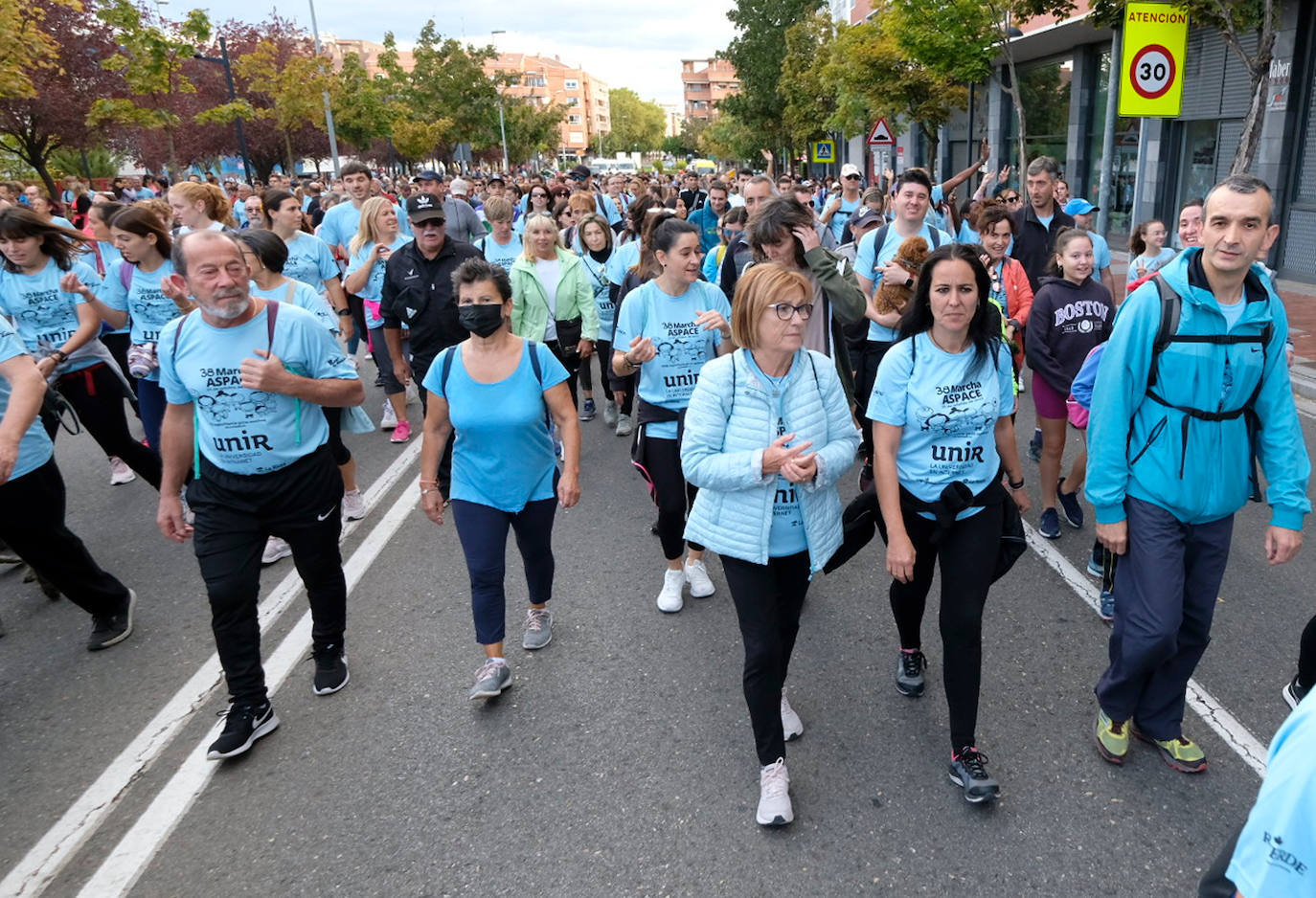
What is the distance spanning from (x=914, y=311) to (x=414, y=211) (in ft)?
12.7

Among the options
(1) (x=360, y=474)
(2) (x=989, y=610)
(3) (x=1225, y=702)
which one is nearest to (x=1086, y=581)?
(2) (x=989, y=610)

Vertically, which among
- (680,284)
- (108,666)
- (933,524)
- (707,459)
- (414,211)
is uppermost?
(414,211)

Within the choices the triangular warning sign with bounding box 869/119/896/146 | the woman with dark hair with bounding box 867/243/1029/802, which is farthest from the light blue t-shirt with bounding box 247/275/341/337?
the triangular warning sign with bounding box 869/119/896/146

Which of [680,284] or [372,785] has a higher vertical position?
[680,284]

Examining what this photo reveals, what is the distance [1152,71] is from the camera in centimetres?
1055

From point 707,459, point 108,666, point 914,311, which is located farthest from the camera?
point 108,666

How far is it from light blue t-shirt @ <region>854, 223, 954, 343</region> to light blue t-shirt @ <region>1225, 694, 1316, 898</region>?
4.41 m

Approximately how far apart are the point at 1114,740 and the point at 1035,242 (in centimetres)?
498

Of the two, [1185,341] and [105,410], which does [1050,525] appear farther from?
[105,410]

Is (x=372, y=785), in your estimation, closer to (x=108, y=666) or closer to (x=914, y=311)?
(x=108, y=666)

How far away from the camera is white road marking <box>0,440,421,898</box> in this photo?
2.97 m

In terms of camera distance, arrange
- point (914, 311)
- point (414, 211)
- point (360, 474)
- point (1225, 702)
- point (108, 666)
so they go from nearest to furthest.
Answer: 1. point (914, 311)
2. point (1225, 702)
3. point (108, 666)
4. point (414, 211)
5. point (360, 474)

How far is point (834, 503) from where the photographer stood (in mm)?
3129

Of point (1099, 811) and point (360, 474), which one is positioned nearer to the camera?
point (1099, 811)
